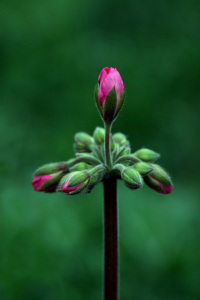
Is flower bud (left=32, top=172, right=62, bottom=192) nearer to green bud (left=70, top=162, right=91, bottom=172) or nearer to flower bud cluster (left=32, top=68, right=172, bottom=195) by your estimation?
flower bud cluster (left=32, top=68, right=172, bottom=195)

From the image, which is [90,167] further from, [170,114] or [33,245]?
[170,114]

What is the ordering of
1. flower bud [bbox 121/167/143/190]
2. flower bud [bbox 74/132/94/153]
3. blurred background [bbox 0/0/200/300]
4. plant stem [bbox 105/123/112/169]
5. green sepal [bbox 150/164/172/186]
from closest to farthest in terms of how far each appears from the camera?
flower bud [bbox 121/167/143/190], plant stem [bbox 105/123/112/169], green sepal [bbox 150/164/172/186], flower bud [bbox 74/132/94/153], blurred background [bbox 0/0/200/300]

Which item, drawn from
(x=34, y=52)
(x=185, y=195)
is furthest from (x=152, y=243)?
(x=34, y=52)

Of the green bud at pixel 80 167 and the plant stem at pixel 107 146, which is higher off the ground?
the plant stem at pixel 107 146

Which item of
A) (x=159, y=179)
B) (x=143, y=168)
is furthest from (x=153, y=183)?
(x=143, y=168)

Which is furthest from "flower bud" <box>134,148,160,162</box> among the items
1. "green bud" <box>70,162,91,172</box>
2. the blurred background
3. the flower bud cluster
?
the blurred background

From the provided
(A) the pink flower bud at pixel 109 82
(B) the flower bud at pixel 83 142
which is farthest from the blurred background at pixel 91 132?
(A) the pink flower bud at pixel 109 82

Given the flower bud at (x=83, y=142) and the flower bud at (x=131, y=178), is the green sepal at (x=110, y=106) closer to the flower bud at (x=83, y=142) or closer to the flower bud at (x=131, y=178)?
the flower bud at (x=131, y=178)
